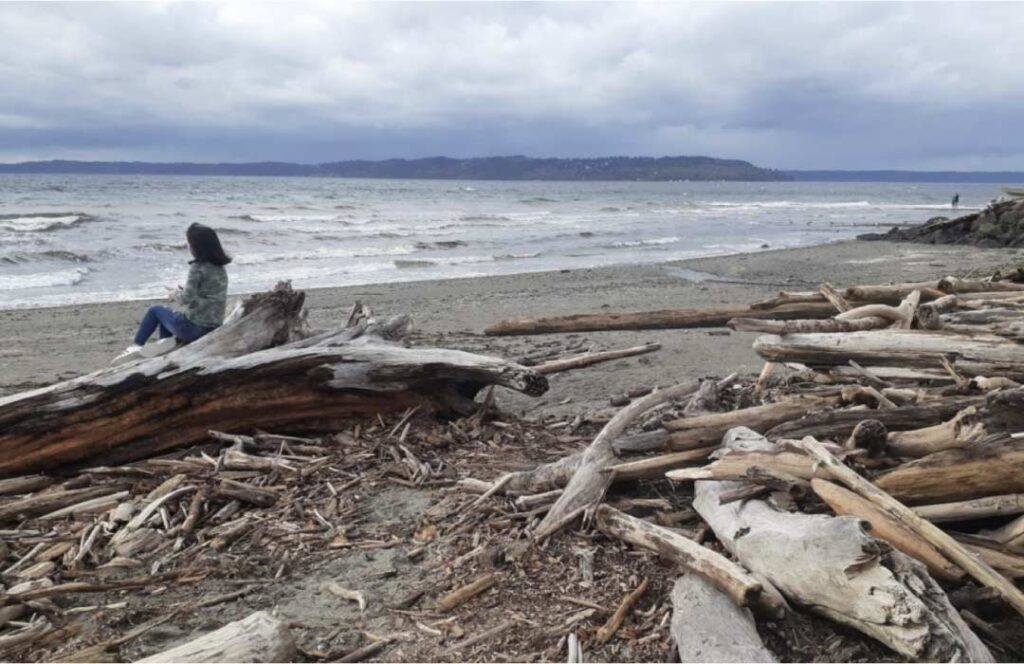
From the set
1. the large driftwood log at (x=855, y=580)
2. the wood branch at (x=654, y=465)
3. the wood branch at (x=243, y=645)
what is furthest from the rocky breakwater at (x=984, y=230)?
the wood branch at (x=243, y=645)

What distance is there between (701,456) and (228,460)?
9.50 ft

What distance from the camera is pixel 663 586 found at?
350cm

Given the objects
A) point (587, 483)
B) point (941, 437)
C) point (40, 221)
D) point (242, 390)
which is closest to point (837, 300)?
point (941, 437)

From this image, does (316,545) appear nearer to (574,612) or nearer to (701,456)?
(574,612)

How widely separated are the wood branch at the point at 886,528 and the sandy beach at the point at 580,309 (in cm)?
323

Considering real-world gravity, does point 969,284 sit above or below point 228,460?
above

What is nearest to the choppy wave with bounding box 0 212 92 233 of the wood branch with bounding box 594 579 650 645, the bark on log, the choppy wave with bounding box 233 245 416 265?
the choppy wave with bounding box 233 245 416 265

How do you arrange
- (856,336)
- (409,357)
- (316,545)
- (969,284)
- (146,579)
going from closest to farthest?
1. (146,579)
2. (316,545)
3. (856,336)
4. (409,357)
5. (969,284)

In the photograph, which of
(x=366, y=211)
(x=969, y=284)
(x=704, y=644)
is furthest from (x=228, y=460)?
(x=366, y=211)

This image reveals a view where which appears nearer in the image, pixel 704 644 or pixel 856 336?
pixel 704 644

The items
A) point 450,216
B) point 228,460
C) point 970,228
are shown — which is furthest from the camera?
point 450,216

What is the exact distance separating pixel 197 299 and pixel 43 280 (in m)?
15.9

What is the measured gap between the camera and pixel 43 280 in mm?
19969

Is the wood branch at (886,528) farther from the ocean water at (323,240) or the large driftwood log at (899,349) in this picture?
the ocean water at (323,240)
